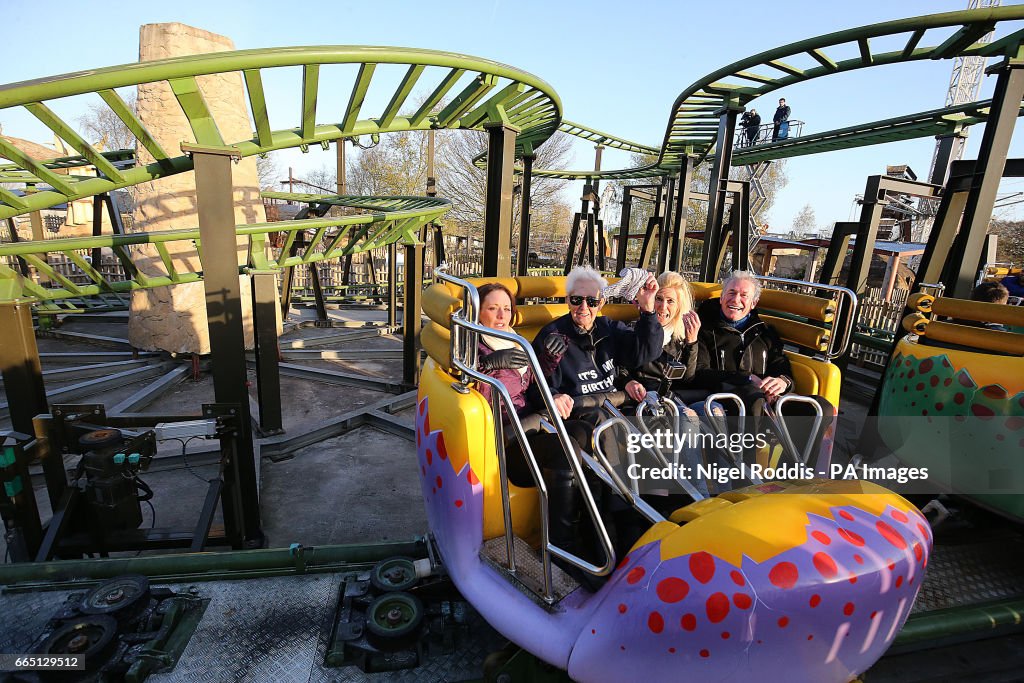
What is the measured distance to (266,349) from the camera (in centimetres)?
426

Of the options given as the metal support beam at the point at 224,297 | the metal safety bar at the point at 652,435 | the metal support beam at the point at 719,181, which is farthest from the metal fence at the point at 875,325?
the metal support beam at the point at 224,297

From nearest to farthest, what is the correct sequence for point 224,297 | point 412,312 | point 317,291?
point 224,297, point 412,312, point 317,291

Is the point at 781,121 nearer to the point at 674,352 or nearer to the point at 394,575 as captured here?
the point at 674,352

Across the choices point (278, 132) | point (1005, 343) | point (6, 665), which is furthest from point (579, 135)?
point (6, 665)

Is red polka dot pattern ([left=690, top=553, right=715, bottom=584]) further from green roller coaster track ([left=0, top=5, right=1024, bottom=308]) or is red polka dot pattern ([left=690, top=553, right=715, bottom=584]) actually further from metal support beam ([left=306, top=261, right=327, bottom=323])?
metal support beam ([left=306, top=261, right=327, bottom=323])

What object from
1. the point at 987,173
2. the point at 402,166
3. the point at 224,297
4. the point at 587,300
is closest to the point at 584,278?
the point at 587,300

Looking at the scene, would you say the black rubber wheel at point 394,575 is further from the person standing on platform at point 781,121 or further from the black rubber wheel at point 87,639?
the person standing on platform at point 781,121

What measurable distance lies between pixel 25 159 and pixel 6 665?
2525 mm

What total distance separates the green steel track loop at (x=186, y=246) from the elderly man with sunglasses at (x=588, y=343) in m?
1.90

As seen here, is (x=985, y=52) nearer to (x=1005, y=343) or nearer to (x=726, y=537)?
(x=1005, y=343)

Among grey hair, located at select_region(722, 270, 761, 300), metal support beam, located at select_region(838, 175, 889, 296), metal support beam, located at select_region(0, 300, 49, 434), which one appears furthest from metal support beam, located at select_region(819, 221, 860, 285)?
metal support beam, located at select_region(0, 300, 49, 434)

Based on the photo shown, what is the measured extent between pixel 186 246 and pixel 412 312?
3.52 meters

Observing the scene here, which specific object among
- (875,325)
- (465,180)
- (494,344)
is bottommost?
(875,325)

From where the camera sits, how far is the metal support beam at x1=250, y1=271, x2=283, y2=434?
13.8 feet
